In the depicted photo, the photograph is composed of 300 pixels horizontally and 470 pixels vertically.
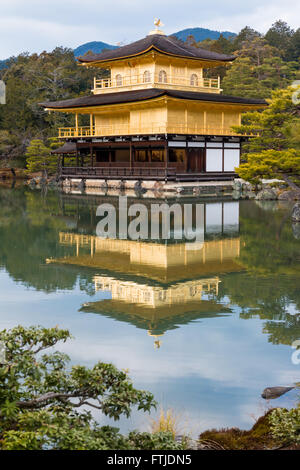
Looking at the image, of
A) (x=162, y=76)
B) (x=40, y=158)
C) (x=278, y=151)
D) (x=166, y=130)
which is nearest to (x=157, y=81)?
(x=162, y=76)

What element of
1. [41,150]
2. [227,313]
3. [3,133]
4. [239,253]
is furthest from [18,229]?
[3,133]

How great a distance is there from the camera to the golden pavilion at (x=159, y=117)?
121 ft

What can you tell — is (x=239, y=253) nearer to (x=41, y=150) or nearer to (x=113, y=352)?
(x=113, y=352)

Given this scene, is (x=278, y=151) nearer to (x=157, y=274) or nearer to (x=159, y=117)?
(x=157, y=274)

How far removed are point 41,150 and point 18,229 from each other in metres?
29.4

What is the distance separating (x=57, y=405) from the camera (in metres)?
4.78

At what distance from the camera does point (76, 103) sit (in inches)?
1641

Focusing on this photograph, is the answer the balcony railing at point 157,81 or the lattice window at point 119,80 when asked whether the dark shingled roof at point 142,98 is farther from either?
the lattice window at point 119,80

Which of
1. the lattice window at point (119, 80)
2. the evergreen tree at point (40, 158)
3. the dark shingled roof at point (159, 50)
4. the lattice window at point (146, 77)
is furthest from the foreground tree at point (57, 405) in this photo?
the evergreen tree at point (40, 158)

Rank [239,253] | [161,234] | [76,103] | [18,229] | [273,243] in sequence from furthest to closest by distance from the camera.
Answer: [76,103] → [18,229] → [161,234] → [273,243] → [239,253]

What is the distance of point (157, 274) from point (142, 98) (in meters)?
25.0

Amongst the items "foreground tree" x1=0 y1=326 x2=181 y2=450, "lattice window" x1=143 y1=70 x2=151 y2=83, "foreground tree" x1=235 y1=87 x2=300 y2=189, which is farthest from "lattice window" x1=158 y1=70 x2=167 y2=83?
"foreground tree" x1=0 y1=326 x2=181 y2=450

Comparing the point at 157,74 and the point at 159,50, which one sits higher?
the point at 159,50

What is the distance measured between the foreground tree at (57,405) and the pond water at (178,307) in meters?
1.11
